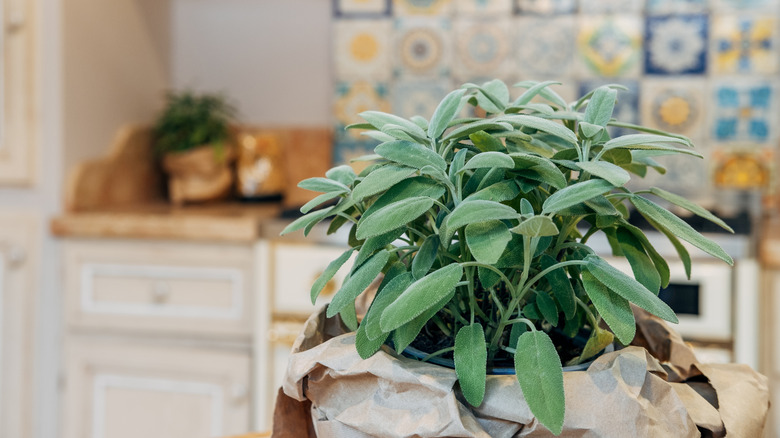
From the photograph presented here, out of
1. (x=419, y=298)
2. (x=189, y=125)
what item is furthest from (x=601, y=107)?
(x=189, y=125)

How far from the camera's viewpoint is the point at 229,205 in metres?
2.16

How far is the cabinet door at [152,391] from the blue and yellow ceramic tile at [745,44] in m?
1.40

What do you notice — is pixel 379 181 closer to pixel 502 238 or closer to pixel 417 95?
pixel 502 238

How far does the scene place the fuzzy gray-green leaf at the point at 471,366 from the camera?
0.46 m

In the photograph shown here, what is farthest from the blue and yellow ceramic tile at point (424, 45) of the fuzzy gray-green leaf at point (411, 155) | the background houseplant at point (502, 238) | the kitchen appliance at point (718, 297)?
the fuzzy gray-green leaf at point (411, 155)

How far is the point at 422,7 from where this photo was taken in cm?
216

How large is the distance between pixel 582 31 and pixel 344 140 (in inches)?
28.0

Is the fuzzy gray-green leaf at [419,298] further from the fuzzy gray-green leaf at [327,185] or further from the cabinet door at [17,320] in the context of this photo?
the cabinet door at [17,320]

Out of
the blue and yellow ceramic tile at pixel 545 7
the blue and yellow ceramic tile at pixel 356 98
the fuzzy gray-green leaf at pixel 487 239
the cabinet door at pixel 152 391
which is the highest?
the blue and yellow ceramic tile at pixel 545 7

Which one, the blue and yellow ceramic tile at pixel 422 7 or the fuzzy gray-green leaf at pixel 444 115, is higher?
the blue and yellow ceramic tile at pixel 422 7

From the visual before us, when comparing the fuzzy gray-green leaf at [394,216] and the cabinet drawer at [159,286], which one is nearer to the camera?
the fuzzy gray-green leaf at [394,216]

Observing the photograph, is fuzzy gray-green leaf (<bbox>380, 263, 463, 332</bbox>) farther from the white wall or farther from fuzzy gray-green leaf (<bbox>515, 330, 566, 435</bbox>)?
the white wall

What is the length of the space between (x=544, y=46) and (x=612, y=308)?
5.67 ft

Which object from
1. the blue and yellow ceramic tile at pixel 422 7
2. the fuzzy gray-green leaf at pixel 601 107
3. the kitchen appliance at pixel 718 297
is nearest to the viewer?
the fuzzy gray-green leaf at pixel 601 107
